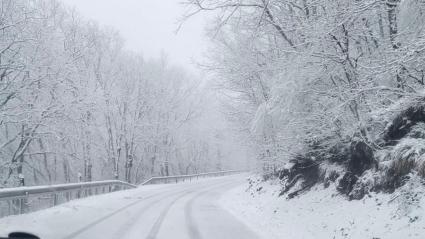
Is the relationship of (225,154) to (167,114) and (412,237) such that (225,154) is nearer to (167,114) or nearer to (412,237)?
(167,114)

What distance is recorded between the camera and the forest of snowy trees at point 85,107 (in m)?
25.7

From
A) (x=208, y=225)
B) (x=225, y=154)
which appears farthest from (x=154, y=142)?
(x=208, y=225)

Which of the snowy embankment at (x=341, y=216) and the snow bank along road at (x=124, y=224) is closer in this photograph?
the snowy embankment at (x=341, y=216)

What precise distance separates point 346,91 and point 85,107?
20.4 metres

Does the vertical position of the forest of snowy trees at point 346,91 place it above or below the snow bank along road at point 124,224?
above

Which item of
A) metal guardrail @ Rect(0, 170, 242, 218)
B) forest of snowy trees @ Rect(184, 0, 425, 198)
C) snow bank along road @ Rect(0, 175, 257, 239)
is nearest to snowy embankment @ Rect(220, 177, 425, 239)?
forest of snowy trees @ Rect(184, 0, 425, 198)

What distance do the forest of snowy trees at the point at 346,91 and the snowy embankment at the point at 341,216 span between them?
0.46 m

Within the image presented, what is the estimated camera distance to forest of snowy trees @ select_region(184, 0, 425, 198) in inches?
419

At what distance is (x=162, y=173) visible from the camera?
59.5 metres

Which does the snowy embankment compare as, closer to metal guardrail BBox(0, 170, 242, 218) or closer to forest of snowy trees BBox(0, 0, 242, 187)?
metal guardrail BBox(0, 170, 242, 218)

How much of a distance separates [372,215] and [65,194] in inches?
562

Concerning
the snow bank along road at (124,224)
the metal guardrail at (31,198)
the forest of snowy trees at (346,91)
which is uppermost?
the forest of snowy trees at (346,91)

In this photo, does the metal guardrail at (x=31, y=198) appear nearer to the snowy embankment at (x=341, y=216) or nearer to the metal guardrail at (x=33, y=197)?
the metal guardrail at (x=33, y=197)

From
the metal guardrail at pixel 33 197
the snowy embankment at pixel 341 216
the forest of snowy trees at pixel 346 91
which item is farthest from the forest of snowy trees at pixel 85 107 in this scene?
the snowy embankment at pixel 341 216
